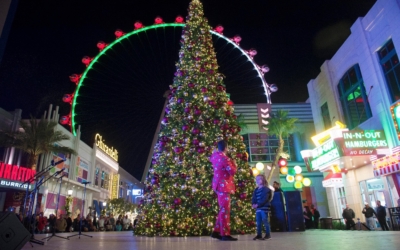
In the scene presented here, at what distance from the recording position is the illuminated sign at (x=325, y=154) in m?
15.5

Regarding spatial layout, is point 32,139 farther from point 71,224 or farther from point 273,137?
point 273,137

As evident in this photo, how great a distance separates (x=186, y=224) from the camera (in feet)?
24.8

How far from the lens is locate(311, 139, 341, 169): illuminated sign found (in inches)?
611

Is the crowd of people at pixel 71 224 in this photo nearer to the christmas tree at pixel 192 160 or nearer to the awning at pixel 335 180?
the christmas tree at pixel 192 160

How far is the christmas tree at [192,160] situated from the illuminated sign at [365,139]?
8515 millimetres

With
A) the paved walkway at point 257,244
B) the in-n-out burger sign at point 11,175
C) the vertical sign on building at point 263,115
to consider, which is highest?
the vertical sign on building at point 263,115

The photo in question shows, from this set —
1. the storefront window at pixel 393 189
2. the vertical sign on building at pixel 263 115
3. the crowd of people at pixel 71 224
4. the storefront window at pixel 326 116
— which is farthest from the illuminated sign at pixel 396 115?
the vertical sign on building at pixel 263 115

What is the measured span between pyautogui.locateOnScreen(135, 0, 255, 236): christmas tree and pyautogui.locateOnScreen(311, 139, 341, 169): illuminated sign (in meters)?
8.81

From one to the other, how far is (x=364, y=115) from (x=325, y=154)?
3239 millimetres

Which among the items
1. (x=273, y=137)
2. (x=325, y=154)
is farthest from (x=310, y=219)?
(x=273, y=137)

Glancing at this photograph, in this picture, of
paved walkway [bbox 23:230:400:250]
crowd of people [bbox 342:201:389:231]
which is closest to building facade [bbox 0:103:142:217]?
paved walkway [bbox 23:230:400:250]

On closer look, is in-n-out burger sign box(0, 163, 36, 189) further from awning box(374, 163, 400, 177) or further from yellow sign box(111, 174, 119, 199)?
yellow sign box(111, 174, 119, 199)

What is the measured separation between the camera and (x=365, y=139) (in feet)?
47.9

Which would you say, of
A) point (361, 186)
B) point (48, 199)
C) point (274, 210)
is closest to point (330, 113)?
→ point (361, 186)
